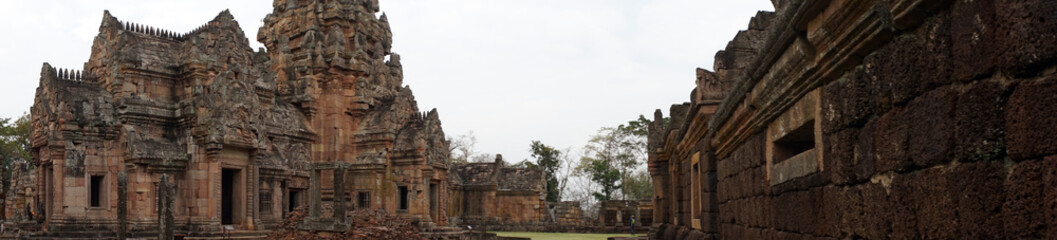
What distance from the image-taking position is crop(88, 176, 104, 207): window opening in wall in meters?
19.2

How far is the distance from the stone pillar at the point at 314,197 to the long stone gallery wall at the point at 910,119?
529 inches

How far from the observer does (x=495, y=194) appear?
4078cm

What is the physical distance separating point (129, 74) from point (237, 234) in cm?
430

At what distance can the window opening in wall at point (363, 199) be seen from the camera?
26125 millimetres

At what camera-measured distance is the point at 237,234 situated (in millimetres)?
18828

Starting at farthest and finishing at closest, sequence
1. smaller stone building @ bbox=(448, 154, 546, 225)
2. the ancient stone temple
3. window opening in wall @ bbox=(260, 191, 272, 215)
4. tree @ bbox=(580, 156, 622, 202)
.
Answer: tree @ bbox=(580, 156, 622, 202) < smaller stone building @ bbox=(448, 154, 546, 225) < window opening in wall @ bbox=(260, 191, 272, 215) < the ancient stone temple

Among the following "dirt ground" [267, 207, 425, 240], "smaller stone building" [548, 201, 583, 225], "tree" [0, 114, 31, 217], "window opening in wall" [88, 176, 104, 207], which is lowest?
"smaller stone building" [548, 201, 583, 225]

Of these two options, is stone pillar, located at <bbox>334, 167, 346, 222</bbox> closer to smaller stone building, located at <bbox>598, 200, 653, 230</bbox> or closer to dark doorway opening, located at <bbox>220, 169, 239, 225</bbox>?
dark doorway opening, located at <bbox>220, 169, 239, 225</bbox>

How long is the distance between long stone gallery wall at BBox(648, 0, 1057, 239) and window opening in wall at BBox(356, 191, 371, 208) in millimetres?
20836

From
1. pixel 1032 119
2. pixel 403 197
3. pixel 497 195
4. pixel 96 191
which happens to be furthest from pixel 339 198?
pixel 497 195

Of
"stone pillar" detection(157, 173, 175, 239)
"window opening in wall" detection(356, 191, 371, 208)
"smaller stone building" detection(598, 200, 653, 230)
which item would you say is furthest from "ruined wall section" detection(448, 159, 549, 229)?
"stone pillar" detection(157, 173, 175, 239)

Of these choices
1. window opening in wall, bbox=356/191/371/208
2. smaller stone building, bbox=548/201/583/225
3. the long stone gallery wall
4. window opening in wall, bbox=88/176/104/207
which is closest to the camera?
the long stone gallery wall

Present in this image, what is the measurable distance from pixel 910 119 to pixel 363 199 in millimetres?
24155

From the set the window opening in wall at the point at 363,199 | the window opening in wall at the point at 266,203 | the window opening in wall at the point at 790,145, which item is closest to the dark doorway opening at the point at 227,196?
the window opening in wall at the point at 266,203
